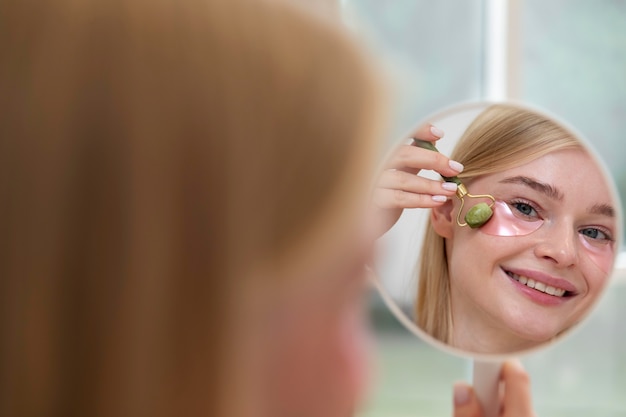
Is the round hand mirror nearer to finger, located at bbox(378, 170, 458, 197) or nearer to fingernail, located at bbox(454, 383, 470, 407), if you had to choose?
finger, located at bbox(378, 170, 458, 197)

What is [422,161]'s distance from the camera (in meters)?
0.74

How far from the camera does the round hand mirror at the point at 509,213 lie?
2.42 feet

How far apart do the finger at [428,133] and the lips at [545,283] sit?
175 mm

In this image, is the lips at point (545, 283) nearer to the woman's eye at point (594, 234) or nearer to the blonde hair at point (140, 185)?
the woman's eye at point (594, 234)

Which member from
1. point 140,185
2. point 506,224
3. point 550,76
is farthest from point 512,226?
point 550,76

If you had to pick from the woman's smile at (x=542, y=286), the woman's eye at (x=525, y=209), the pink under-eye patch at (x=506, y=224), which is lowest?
the woman's smile at (x=542, y=286)

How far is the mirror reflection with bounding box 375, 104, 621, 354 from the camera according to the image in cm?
74

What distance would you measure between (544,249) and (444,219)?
113mm

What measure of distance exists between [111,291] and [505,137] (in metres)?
0.51

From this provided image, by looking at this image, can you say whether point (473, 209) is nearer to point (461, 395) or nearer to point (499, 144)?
point (499, 144)

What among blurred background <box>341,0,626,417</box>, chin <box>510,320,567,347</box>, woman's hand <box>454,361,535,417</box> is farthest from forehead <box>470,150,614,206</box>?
blurred background <box>341,0,626,417</box>

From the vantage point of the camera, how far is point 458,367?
199 cm

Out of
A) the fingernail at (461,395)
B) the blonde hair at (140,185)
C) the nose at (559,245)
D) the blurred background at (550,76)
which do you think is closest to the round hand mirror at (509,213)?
the nose at (559,245)

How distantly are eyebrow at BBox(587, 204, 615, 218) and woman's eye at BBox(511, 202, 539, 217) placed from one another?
0.20 feet
